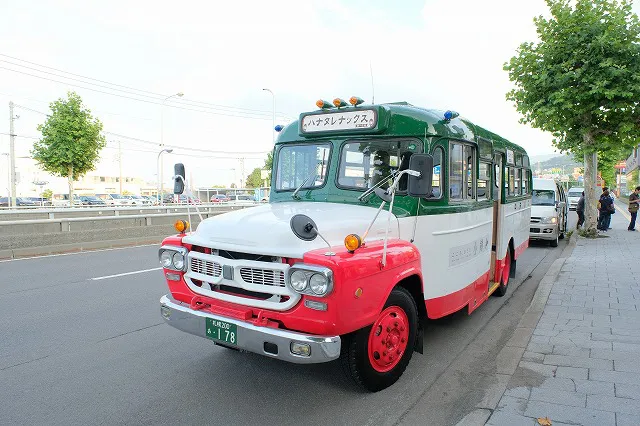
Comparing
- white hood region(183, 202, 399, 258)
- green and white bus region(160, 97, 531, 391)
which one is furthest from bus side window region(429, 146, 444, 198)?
white hood region(183, 202, 399, 258)

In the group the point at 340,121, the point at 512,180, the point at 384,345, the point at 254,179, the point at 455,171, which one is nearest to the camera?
the point at 384,345

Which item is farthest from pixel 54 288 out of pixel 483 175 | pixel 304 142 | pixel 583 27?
pixel 583 27

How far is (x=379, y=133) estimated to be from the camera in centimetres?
477

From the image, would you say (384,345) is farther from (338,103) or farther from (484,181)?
(484,181)

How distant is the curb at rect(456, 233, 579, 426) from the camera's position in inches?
140

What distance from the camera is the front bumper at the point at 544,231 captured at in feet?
46.4

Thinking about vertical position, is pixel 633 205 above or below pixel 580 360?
above

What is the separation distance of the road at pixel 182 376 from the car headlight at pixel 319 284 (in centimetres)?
112

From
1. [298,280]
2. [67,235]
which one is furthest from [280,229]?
[67,235]

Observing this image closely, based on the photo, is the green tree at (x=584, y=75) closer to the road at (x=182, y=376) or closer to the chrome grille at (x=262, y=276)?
the road at (x=182, y=376)

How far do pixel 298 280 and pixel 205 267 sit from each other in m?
1.08

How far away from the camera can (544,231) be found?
14.2 meters

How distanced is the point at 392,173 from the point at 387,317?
149cm

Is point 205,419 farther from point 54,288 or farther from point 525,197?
point 525,197
